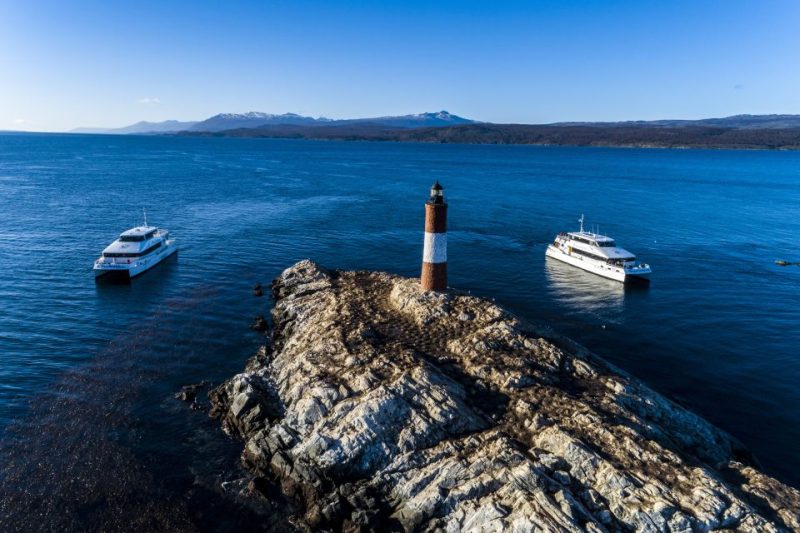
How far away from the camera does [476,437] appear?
74.7 feet

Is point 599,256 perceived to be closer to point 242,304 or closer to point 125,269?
point 242,304

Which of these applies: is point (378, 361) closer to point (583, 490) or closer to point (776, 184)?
point (583, 490)

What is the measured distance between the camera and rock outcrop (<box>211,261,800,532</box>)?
19203mm

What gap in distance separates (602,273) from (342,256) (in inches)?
1219

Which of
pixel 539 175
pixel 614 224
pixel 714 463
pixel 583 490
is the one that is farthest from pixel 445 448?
pixel 539 175

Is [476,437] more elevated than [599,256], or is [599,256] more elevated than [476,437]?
[476,437]

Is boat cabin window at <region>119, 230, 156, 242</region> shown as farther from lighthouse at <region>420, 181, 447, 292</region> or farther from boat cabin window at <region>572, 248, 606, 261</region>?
boat cabin window at <region>572, 248, 606, 261</region>

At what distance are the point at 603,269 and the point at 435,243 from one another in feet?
107

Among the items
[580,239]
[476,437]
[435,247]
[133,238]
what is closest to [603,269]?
[580,239]

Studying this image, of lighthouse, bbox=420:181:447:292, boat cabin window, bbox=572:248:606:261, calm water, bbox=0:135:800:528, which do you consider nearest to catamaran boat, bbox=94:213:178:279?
calm water, bbox=0:135:800:528

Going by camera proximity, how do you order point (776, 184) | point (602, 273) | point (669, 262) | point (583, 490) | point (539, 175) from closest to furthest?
1. point (583, 490)
2. point (602, 273)
3. point (669, 262)
4. point (776, 184)
5. point (539, 175)

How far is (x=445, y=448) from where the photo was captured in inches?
880

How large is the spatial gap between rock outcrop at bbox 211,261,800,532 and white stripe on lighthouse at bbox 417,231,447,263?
4.13 meters

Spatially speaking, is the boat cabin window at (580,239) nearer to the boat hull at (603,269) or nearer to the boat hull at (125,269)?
the boat hull at (603,269)
